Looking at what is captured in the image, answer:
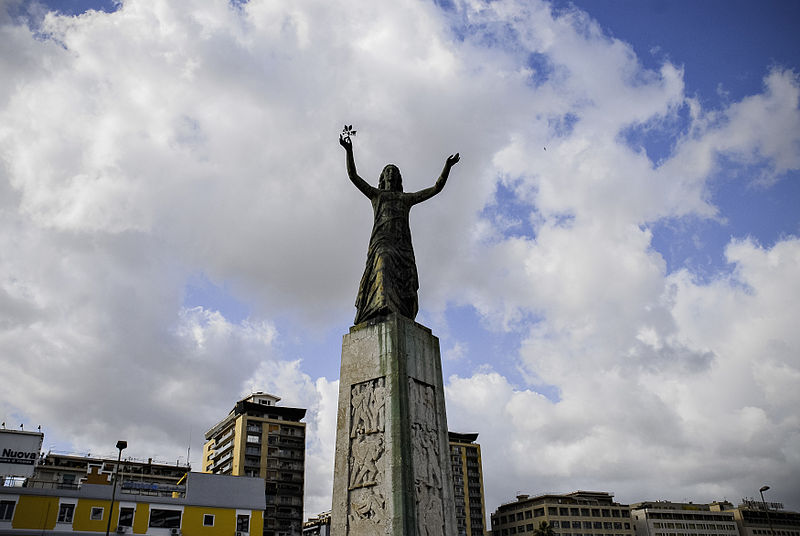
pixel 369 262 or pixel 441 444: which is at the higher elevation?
pixel 369 262

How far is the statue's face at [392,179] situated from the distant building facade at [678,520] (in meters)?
87.0

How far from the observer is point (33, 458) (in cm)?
3262

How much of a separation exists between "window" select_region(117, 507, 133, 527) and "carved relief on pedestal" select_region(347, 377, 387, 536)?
27.5 m

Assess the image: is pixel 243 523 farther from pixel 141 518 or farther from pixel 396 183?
pixel 396 183

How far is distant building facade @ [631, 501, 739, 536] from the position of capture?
8569 cm

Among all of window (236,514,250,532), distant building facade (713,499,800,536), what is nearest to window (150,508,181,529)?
window (236,514,250,532)

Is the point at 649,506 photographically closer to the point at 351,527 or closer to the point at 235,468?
the point at 235,468

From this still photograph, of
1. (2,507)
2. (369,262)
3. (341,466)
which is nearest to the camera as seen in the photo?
(341,466)

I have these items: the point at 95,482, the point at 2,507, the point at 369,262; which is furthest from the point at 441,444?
the point at 95,482

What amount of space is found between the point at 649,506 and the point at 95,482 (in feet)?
252

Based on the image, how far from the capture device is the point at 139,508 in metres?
33.0

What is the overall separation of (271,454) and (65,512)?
1520 inches

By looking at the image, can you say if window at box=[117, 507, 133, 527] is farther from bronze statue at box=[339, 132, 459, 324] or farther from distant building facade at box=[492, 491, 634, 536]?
distant building facade at box=[492, 491, 634, 536]

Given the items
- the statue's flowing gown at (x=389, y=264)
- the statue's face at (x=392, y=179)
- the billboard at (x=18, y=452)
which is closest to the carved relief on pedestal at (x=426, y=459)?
the statue's flowing gown at (x=389, y=264)
